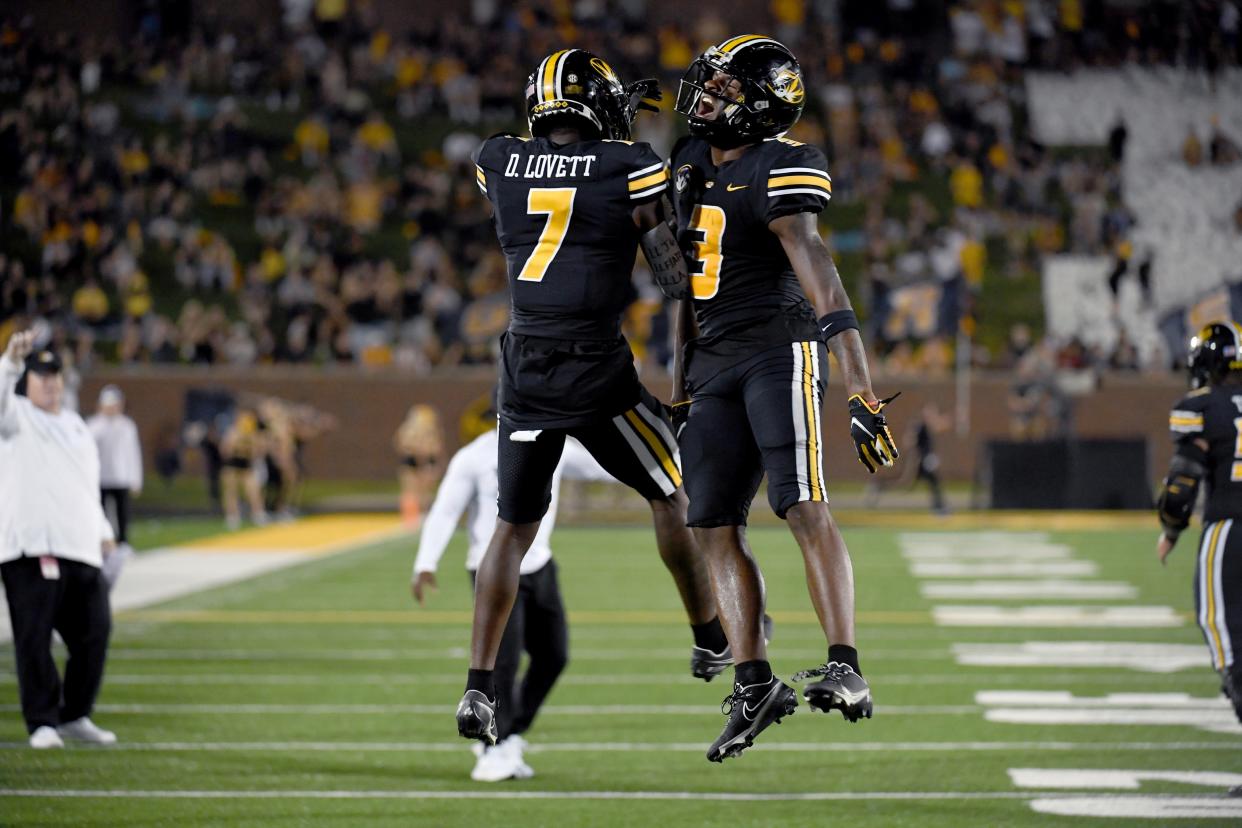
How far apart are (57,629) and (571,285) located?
591 cm

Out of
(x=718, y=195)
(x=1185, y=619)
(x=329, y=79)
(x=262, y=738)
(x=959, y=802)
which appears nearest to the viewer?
(x=718, y=195)

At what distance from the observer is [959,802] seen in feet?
28.3

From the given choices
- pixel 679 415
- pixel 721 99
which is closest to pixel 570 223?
pixel 721 99

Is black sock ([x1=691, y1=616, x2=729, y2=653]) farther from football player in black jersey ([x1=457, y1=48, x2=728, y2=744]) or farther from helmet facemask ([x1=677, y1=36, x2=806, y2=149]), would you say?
helmet facemask ([x1=677, y1=36, x2=806, y2=149])

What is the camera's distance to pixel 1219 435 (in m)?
8.56

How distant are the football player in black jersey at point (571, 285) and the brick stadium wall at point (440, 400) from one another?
84.2 ft

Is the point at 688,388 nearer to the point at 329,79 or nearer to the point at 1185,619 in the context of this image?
the point at 1185,619

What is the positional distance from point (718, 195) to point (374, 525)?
20438 millimetres

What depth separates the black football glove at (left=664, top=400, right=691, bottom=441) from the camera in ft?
17.7

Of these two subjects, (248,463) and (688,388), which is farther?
(248,463)

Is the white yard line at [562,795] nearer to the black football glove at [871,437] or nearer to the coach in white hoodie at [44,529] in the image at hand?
the coach in white hoodie at [44,529]

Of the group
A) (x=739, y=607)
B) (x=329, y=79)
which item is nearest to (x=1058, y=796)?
(x=739, y=607)

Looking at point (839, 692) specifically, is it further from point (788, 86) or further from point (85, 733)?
point (85, 733)

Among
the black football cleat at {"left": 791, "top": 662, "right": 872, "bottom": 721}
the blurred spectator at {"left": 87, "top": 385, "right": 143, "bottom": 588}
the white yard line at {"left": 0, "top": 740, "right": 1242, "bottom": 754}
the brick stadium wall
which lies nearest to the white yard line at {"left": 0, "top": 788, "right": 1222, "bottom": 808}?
the white yard line at {"left": 0, "top": 740, "right": 1242, "bottom": 754}
